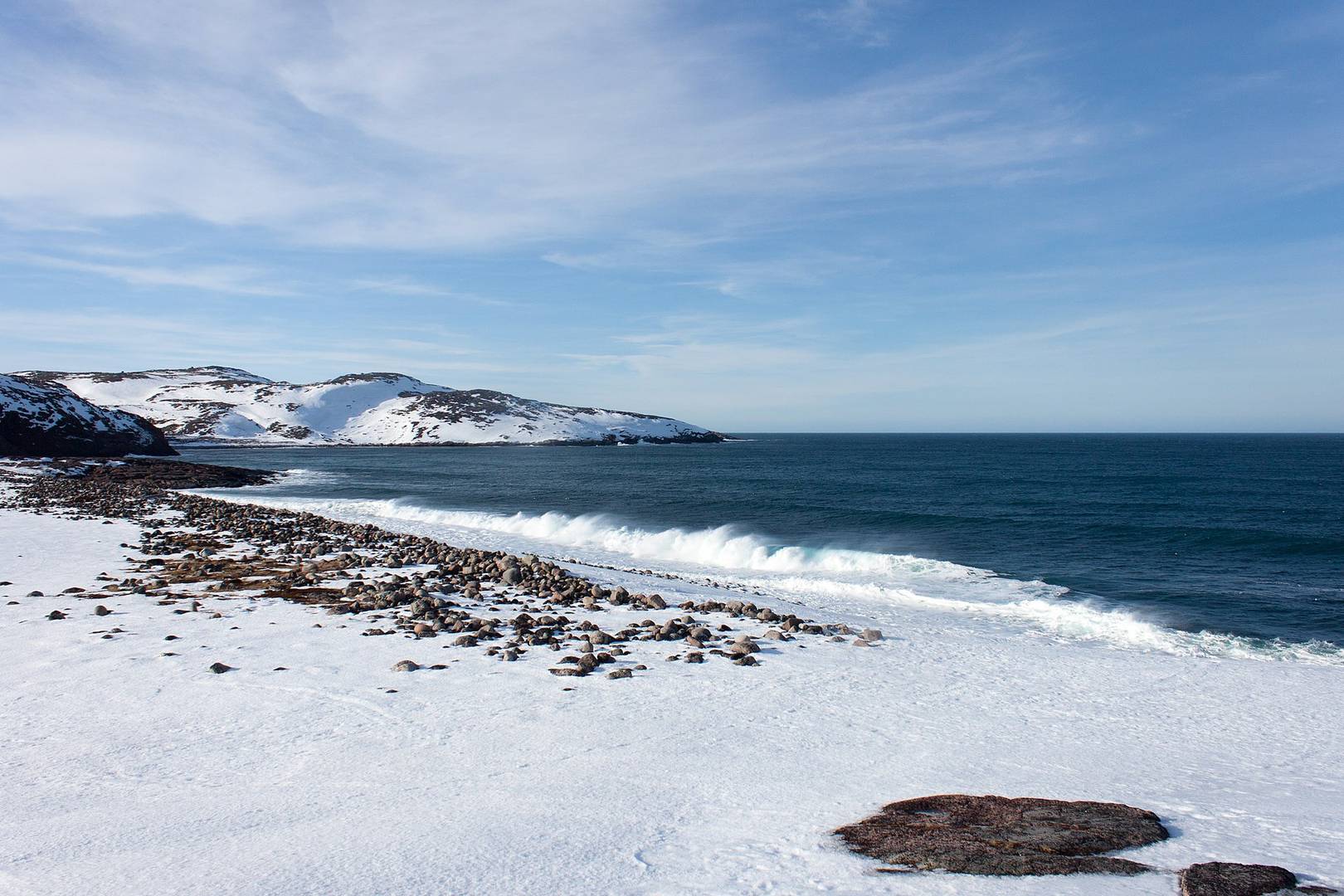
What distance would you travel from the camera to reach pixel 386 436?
178 m

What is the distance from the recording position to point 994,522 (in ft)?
128

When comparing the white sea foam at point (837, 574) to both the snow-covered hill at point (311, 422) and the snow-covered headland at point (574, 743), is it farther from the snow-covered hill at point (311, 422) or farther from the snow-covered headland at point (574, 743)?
the snow-covered hill at point (311, 422)

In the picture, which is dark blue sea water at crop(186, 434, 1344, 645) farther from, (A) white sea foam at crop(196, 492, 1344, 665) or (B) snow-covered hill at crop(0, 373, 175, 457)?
(B) snow-covered hill at crop(0, 373, 175, 457)

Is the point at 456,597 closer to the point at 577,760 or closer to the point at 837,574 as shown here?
the point at 577,760

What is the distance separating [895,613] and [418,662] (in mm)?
12522

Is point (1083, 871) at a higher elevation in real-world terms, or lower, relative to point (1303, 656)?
higher

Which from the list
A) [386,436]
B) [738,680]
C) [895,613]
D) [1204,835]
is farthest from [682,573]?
[386,436]

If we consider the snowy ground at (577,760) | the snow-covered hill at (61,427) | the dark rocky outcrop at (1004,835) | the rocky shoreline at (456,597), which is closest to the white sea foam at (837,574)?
the snowy ground at (577,760)

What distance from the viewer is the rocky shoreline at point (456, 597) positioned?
44.1 ft

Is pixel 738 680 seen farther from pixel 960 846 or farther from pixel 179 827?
pixel 179 827

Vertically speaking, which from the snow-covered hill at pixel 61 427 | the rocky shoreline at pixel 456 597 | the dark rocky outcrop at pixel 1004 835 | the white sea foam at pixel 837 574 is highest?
the snow-covered hill at pixel 61 427

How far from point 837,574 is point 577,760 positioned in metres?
19.1

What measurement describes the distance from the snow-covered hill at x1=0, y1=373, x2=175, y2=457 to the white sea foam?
5943cm

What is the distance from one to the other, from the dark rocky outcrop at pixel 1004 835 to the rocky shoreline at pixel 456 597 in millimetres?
5617
